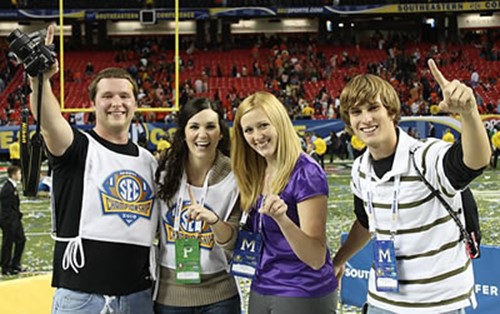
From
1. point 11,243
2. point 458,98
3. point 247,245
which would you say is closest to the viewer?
point 458,98

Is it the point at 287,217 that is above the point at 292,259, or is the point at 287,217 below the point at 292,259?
above

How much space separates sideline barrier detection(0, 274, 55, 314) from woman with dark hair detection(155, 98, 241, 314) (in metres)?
1.80

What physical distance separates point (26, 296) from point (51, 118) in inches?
87.0

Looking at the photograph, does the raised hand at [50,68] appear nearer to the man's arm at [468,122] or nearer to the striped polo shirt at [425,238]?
the striped polo shirt at [425,238]

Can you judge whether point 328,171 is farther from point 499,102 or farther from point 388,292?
point 388,292

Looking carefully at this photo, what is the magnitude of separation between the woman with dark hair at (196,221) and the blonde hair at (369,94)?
645 mm

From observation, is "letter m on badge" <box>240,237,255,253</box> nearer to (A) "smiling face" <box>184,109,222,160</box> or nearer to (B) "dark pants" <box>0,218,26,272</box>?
(A) "smiling face" <box>184,109,222,160</box>

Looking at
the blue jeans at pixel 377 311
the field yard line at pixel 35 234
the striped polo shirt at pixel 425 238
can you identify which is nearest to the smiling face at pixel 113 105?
the striped polo shirt at pixel 425 238

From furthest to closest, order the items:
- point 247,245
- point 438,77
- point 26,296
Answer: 1. point 26,296
2. point 247,245
3. point 438,77

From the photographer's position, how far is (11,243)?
8836 mm

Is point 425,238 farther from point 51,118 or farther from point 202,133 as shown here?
point 51,118

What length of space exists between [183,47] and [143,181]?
109 ft

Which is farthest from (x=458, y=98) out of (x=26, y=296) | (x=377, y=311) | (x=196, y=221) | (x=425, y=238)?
(x=26, y=296)

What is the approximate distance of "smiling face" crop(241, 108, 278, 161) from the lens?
9.83 ft
